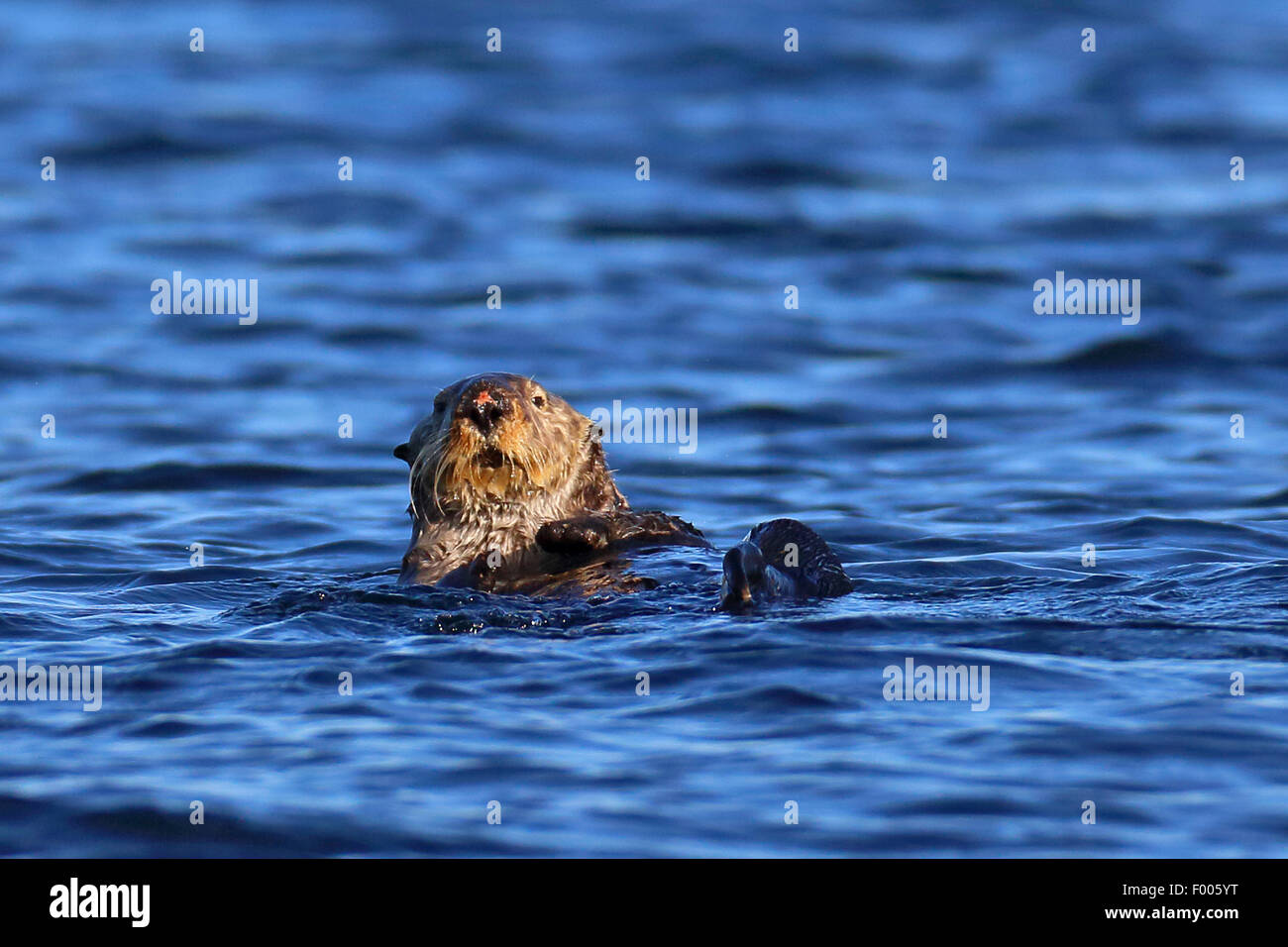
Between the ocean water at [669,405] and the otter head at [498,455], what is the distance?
66cm

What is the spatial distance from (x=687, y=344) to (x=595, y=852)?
11116 millimetres

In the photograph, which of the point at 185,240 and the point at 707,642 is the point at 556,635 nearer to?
the point at 707,642

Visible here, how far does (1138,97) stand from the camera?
77.6ft

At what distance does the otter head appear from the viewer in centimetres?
728

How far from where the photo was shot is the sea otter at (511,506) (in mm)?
7188

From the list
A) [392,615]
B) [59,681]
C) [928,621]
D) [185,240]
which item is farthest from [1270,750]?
[185,240]
